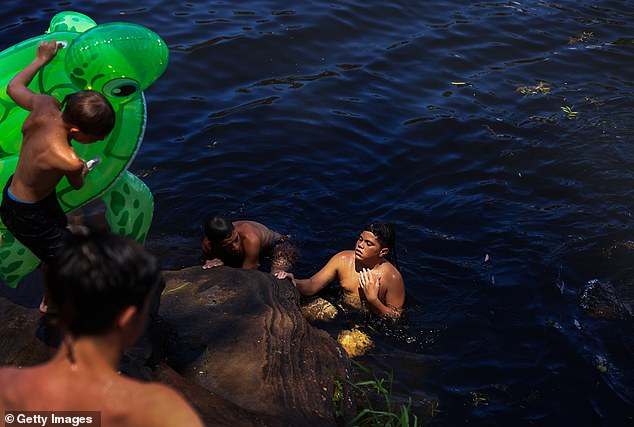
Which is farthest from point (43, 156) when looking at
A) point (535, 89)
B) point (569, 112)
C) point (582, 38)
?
point (582, 38)

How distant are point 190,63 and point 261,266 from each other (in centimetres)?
451

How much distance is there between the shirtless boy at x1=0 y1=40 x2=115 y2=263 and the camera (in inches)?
181

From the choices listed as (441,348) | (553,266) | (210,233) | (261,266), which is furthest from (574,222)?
(210,233)

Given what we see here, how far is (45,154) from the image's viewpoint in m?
4.65

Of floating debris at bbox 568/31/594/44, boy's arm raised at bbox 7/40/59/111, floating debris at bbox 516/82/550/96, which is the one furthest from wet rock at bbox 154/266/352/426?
floating debris at bbox 568/31/594/44

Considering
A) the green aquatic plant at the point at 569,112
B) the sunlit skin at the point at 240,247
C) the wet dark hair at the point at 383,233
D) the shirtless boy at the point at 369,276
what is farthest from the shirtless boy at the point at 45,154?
the green aquatic plant at the point at 569,112

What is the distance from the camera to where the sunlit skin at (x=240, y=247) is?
23.0ft

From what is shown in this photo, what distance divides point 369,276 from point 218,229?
1456 mm

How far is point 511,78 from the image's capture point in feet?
36.8

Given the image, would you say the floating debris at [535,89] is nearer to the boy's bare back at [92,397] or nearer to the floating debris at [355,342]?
the floating debris at [355,342]

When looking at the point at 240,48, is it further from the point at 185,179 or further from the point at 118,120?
the point at 118,120

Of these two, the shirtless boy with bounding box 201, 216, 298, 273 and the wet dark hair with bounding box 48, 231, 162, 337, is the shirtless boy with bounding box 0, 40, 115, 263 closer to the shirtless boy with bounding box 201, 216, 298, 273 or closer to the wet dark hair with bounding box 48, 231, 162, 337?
the shirtless boy with bounding box 201, 216, 298, 273

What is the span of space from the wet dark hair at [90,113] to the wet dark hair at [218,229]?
92.8 inches

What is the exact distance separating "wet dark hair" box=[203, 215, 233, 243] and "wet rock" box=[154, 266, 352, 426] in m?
0.53
